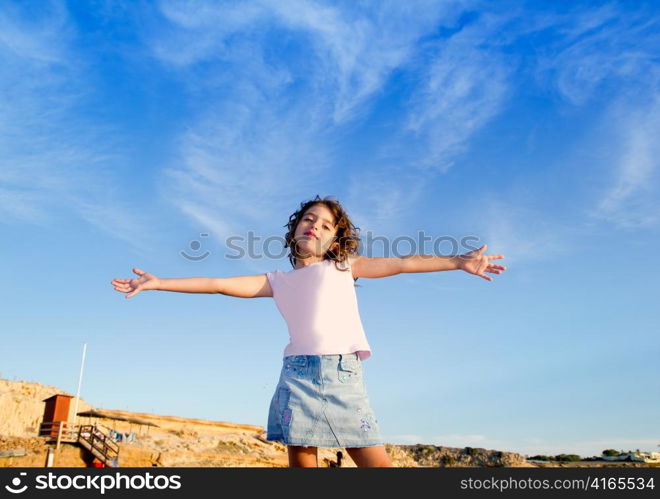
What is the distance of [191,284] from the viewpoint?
464cm

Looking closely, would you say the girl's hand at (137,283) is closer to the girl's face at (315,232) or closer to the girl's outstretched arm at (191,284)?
the girl's outstretched arm at (191,284)

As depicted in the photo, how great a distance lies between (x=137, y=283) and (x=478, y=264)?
9.12ft

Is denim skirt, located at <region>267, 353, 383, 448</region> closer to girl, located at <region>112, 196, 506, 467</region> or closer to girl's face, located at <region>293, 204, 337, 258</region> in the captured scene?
girl, located at <region>112, 196, 506, 467</region>

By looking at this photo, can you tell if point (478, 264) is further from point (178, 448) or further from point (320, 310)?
point (178, 448)

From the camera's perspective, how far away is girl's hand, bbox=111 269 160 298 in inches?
181

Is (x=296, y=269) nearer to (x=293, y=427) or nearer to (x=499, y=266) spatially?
(x=293, y=427)

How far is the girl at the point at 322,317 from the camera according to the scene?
13.0 feet

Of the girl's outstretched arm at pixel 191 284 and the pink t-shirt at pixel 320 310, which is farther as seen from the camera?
the girl's outstretched arm at pixel 191 284

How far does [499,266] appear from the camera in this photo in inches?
187

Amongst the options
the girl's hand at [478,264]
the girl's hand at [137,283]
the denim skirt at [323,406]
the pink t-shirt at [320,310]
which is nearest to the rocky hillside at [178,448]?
the girl's hand at [137,283]
